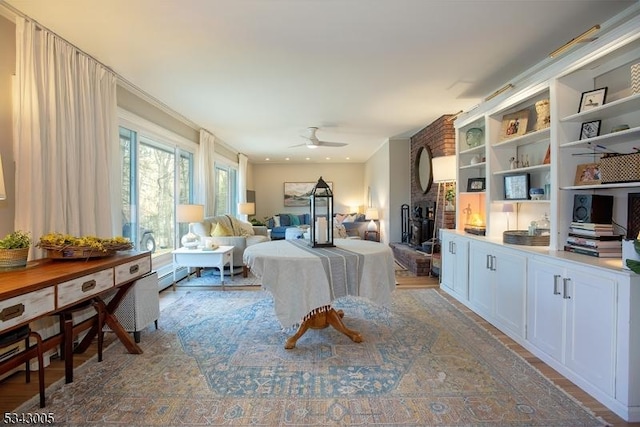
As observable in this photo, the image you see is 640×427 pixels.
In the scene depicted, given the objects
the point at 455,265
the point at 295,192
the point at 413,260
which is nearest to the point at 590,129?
the point at 455,265

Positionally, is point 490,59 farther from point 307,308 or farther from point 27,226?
point 27,226

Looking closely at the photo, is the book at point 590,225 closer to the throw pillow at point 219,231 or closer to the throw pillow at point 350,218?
the throw pillow at point 219,231

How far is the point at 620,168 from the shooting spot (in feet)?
6.45

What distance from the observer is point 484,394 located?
1.85m

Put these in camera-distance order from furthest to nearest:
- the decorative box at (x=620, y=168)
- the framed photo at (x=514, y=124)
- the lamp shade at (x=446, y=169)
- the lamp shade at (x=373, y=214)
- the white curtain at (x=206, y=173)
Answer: the lamp shade at (x=373, y=214) → the white curtain at (x=206, y=173) → the lamp shade at (x=446, y=169) → the framed photo at (x=514, y=124) → the decorative box at (x=620, y=168)

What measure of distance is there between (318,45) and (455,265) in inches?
111

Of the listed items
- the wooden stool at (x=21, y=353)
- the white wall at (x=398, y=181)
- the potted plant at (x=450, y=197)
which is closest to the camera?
the wooden stool at (x=21, y=353)

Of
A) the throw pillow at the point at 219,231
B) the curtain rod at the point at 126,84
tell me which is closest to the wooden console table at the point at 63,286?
the curtain rod at the point at 126,84

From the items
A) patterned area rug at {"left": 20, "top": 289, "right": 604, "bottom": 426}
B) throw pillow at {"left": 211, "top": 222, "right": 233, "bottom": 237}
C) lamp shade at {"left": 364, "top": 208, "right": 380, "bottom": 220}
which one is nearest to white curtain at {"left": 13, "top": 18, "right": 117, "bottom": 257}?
patterned area rug at {"left": 20, "top": 289, "right": 604, "bottom": 426}

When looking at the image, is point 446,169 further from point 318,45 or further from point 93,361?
point 93,361

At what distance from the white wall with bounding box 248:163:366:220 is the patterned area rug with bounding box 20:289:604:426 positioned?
23.8 ft

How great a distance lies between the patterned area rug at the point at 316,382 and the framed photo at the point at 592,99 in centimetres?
191

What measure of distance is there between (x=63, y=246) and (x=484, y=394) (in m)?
2.84

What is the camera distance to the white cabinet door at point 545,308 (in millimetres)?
2084
